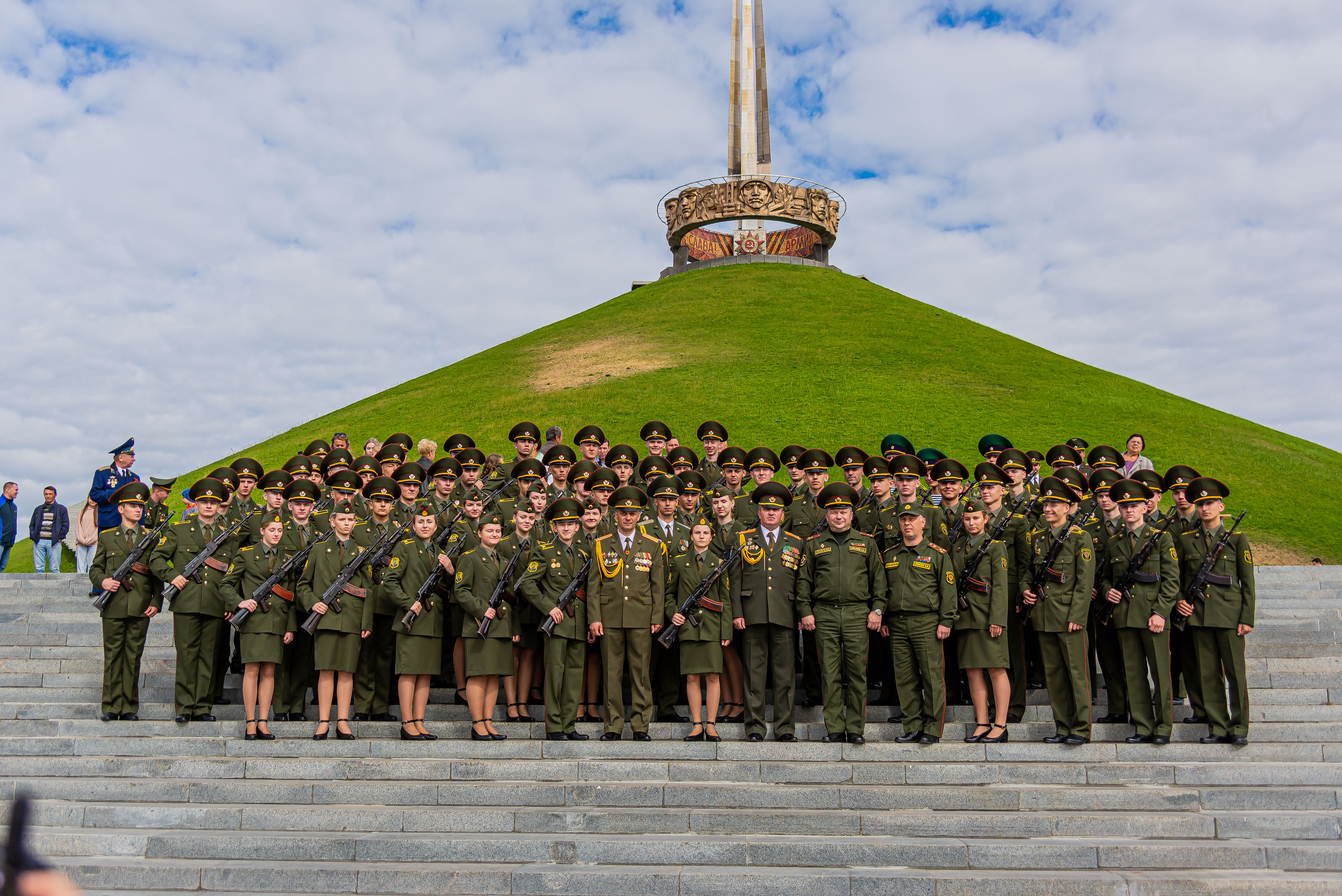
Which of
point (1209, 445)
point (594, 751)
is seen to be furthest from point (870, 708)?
point (1209, 445)

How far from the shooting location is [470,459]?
11250mm

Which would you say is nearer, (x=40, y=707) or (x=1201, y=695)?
(x=1201, y=695)

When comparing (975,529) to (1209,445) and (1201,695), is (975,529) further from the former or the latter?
(1209,445)

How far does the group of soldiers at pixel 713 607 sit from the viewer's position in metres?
8.43

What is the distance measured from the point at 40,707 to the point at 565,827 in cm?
586

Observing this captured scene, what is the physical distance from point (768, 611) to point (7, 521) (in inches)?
526

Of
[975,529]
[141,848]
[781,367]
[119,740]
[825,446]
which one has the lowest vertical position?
[141,848]

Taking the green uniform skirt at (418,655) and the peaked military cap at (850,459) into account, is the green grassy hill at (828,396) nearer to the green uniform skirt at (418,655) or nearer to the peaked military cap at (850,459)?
the peaked military cap at (850,459)

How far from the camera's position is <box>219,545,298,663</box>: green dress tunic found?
8609 millimetres

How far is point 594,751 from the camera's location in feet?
26.1

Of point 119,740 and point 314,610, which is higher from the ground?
point 314,610

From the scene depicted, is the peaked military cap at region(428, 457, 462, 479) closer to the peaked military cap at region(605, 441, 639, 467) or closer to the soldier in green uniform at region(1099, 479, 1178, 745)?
the peaked military cap at region(605, 441, 639, 467)

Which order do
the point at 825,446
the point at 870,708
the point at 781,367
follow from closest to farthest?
the point at 870,708
the point at 825,446
the point at 781,367

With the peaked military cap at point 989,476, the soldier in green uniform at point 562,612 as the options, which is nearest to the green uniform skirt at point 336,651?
the soldier in green uniform at point 562,612
